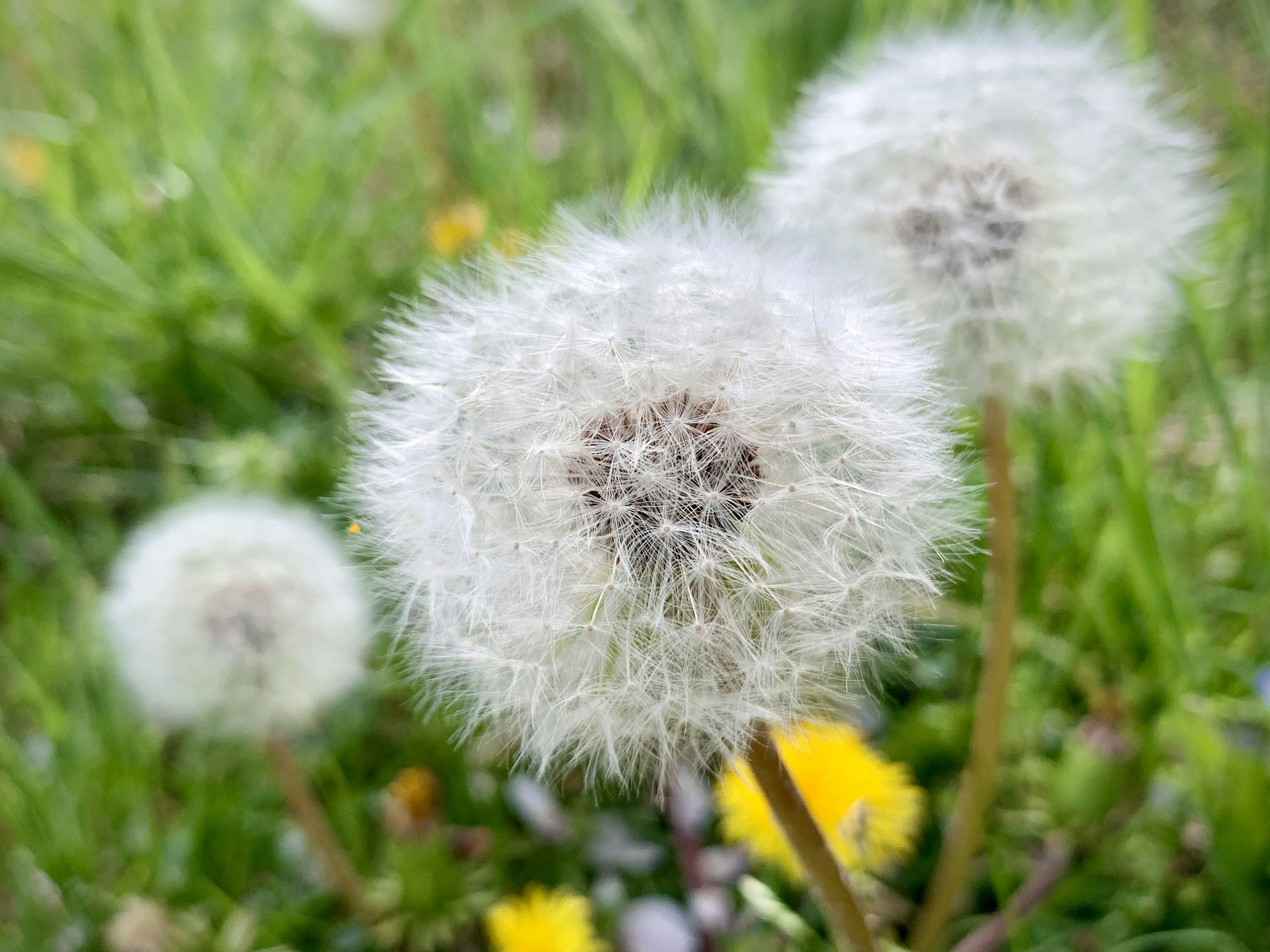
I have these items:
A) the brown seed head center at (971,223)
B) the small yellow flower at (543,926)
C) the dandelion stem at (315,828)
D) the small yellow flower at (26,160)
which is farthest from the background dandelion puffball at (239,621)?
the small yellow flower at (26,160)

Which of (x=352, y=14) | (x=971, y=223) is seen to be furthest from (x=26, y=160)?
(x=971, y=223)

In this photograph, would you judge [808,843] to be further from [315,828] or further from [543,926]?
[315,828]

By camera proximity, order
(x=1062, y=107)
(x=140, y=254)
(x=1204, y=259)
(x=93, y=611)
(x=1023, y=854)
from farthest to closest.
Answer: (x=140, y=254) < (x=93, y=611) < (x=1204, y=259) < (x=1023, y=854) < (x=1062, y=107)

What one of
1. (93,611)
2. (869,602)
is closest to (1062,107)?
(869,602)

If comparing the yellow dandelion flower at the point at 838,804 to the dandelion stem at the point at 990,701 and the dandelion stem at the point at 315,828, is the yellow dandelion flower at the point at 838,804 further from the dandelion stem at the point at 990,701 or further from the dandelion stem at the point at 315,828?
the dandelion stem at the point at 315,828

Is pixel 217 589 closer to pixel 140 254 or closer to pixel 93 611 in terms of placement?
pixel 93 611

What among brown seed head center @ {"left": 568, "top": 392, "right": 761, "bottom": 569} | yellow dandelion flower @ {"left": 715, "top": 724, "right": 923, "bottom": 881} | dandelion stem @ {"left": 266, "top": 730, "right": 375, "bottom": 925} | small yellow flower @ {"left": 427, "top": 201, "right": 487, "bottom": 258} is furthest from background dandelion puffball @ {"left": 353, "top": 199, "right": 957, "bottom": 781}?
small yellow flower @ {"left": 427, "top": 201, "right": 487, "bottom": 258}
